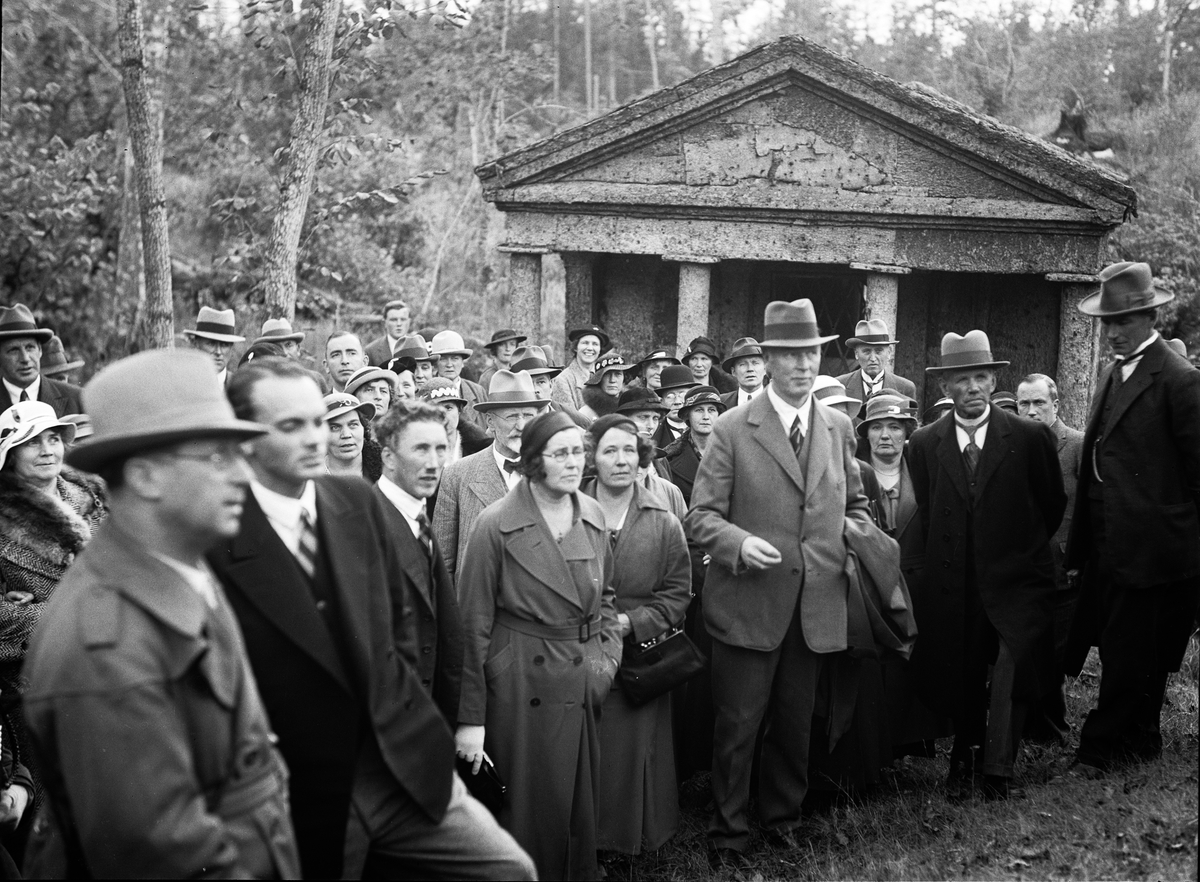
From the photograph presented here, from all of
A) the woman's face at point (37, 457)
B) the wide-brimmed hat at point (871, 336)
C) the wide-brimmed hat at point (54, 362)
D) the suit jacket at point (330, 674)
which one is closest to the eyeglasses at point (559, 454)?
the suit jacket at point (330, 674)

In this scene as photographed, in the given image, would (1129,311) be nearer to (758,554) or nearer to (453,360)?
(758,554)

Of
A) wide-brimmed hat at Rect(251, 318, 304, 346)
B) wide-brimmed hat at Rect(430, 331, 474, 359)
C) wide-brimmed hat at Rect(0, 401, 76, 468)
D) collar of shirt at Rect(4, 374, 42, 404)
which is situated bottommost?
collar of shirt at Rect(4, 374, 42, 404)

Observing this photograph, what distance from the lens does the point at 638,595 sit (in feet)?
19.0

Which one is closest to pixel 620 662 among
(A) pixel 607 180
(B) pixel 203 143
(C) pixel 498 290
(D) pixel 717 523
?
(D) pixel 717 523

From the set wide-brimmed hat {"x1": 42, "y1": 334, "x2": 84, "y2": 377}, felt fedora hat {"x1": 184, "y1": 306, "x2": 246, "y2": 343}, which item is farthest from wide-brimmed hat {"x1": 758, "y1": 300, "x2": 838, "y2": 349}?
wide-brimmed hat {"x1": 42, "y1": 334, "x2": 84, "y2": 377}

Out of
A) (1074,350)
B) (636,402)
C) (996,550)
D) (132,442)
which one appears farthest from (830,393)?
(1074,350)

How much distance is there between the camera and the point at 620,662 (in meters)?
5.54

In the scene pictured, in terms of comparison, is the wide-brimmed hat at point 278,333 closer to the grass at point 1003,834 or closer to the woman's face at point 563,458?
the woman's face at point 563,458

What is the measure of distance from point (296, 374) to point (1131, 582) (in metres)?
4.19

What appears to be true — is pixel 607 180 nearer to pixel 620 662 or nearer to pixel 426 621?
pixel 620 662

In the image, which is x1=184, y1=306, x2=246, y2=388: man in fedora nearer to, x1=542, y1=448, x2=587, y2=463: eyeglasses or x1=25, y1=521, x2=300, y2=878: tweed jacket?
x1=542, y1=448, x2=587, y2=463: eyeglasses

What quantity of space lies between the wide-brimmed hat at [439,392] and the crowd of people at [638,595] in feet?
0.28

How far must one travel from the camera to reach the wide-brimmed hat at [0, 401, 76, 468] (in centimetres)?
532

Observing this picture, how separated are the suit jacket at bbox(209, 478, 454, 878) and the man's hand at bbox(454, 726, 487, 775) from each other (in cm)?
116
